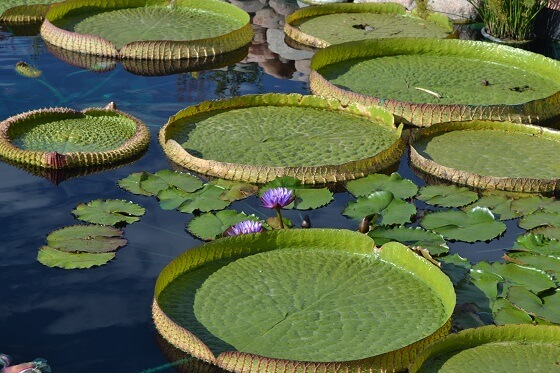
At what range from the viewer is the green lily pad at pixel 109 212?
3.90 meters

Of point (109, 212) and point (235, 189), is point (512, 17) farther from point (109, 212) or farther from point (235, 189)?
point (109, 212)

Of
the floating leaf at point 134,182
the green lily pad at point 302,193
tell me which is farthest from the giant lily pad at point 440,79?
the floating leaf at point 134,182

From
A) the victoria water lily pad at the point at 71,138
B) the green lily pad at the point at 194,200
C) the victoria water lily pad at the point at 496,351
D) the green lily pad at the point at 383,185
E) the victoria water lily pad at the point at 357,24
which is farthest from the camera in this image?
the victoria water lily pad at the point at 357,24

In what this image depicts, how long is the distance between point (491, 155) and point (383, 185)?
1.94ft

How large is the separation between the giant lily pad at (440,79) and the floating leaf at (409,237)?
1192 mm

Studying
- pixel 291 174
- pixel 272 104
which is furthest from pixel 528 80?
pixel 291 174

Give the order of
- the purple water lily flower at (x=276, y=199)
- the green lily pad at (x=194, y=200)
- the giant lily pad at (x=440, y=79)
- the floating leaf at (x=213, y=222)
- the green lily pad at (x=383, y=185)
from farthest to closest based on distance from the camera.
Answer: the giant lily pad at (x=440, y=79) < the green lily pad at (x=383, y=185) < the green lily pad at (x=194, y=200) < the floating leaf at (x=213, y=222) < the purple water lily flower at (x=276, y=199)

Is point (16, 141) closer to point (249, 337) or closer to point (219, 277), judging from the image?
point (219, 277)

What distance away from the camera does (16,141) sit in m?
4.55

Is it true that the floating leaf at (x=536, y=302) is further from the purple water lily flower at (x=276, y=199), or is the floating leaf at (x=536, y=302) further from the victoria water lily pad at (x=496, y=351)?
the purple water lily flower at (x=276, y=199)

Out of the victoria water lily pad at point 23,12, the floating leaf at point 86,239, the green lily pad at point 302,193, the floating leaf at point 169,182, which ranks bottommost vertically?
the victoria water lily pad at point 23,12

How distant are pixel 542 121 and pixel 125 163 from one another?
2134 millimetres

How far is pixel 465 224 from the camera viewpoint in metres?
3.89

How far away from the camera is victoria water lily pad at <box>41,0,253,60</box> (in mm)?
5910
